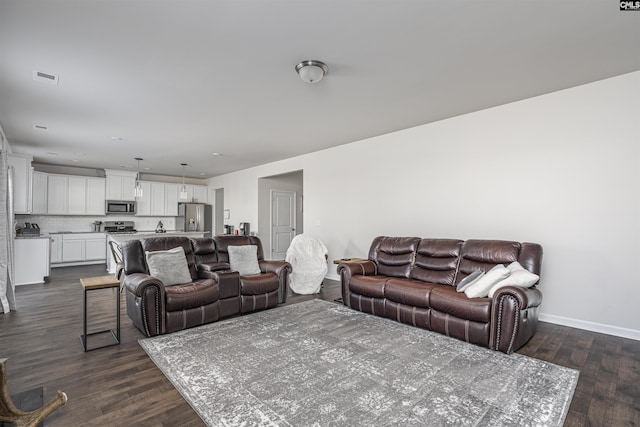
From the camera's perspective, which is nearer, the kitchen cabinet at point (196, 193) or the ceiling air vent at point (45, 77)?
the ceiling air vent at point (45, 77)

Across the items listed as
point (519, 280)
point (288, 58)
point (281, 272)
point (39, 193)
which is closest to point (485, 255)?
point (519, 280)

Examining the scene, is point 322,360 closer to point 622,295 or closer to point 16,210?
point 622,295

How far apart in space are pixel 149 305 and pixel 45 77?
99.1 inches

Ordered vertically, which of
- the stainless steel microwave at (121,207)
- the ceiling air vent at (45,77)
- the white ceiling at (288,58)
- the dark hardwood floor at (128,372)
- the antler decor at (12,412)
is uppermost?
the white ceiling at (288,58)

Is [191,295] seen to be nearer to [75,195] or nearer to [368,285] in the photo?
[368,285]

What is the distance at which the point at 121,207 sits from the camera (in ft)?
28.7

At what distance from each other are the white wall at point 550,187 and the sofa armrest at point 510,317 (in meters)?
1.11

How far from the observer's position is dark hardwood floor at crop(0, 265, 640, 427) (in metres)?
1.91

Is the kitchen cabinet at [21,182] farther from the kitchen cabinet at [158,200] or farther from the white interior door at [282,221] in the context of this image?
the white interior door at [282,221]

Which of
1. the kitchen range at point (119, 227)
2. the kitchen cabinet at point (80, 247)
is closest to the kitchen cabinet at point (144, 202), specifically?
the kitchen range at point (119, 227)

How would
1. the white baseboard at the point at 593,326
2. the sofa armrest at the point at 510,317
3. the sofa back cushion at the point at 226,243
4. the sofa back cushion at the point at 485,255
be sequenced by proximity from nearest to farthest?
the sofa armrest at the point at 510,317
the white baseboard at the point at 593,326
the sofa back cushion at the point at 485,255
the sofa back cushion at the point at 226,243

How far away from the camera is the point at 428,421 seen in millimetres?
1832

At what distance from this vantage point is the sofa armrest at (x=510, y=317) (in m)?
A: 2.68

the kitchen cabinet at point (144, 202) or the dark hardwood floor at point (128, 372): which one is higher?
the kitchen cabinet at point (144, 202)
